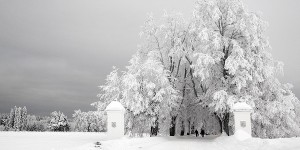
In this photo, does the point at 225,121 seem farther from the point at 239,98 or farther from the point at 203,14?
the point at 203,14

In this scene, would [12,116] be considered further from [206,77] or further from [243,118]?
[243,118]

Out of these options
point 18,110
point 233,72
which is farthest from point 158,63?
point 18,110

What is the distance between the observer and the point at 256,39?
27.0m

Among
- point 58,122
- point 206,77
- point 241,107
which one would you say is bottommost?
point 58,122

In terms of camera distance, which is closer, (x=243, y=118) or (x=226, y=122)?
(x=243, y=118)

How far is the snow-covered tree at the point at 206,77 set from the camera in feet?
89.0

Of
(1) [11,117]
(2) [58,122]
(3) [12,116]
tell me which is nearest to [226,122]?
(2) [58,122]

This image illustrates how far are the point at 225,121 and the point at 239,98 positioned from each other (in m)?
2.96

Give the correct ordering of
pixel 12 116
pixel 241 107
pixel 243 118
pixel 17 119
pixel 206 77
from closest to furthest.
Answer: pixel 243 118 < pixel 241 107 < pixel 206 77 < pixel 17 119 < pixel 12 116

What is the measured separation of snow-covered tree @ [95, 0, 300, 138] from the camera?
27125mm

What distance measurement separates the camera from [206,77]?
2769cm

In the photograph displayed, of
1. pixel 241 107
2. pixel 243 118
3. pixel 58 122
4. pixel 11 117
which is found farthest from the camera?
pixel 11 117

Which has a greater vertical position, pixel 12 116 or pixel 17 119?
pixel 12 116

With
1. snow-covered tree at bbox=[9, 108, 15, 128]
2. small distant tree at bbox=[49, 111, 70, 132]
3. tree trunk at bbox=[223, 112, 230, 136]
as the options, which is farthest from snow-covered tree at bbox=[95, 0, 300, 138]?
snow-covered tree at bbox=[9, 108, 15, 128]
